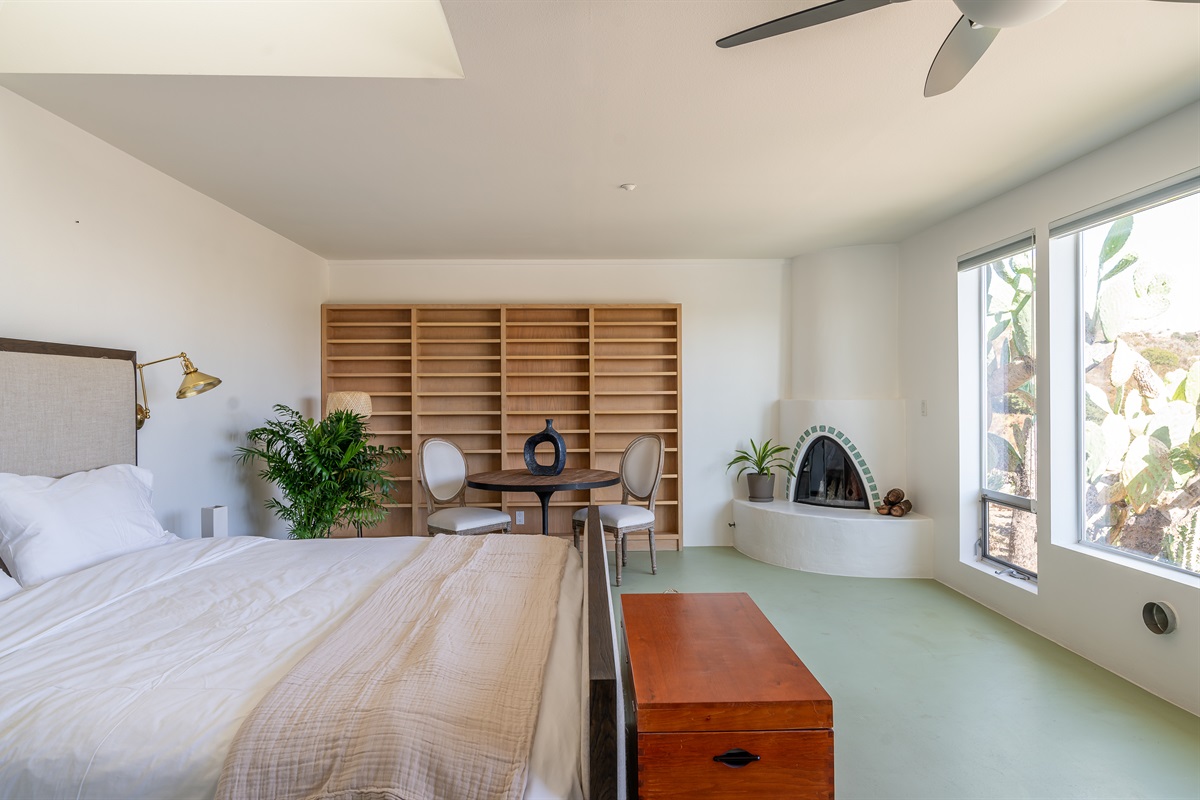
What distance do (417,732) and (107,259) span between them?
9.90ft

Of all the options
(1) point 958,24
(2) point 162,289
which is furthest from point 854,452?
(2) point 162,289

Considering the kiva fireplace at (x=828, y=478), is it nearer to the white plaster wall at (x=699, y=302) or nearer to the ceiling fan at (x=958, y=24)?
the white plaster wall at (x=699, y=302)

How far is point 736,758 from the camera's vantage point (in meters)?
1.38

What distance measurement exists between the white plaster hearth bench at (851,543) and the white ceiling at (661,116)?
221 cm

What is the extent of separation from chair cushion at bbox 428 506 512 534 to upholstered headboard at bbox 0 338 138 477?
184 centimetres

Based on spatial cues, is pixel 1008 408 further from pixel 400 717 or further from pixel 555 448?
pixel 400 717

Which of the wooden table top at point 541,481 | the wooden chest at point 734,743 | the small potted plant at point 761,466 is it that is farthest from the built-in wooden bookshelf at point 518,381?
the wooden chest at point 734,743

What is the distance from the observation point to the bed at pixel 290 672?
1173 mm

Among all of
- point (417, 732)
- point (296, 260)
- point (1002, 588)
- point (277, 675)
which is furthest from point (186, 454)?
point (1002, 588)

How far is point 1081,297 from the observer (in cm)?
329

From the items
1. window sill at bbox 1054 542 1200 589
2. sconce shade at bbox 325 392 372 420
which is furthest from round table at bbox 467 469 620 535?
window sill at bbox 1054 542 1200 589

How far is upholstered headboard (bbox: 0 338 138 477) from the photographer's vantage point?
2398 mm

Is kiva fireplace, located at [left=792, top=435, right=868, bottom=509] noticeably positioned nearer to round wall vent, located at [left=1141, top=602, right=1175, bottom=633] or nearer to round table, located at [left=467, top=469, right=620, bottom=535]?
round table, located at [left=467, top=469, right=620, bottom=535]

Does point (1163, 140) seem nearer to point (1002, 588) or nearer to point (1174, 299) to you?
point (1174, 299)
